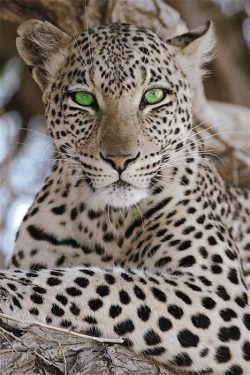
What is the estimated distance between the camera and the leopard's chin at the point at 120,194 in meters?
6.05

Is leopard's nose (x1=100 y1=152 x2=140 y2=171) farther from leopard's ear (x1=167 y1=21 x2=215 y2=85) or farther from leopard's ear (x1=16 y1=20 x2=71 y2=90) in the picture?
leopard's ear (x1=167 y1=21 x2=215 y2=85)

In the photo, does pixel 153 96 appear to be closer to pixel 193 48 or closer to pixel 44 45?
pixel 193 48

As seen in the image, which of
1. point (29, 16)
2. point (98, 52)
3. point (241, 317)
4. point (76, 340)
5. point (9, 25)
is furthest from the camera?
Answer: point (9, 25)

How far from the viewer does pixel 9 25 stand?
39.6 feet

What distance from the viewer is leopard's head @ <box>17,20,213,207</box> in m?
6.07

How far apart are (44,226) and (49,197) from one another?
26cm

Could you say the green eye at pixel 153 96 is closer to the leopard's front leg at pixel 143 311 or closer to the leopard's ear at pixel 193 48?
the leopard's ear at pixel 193 48

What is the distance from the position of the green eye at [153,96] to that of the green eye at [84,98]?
1.15 ft

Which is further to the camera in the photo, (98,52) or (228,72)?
(228,72)

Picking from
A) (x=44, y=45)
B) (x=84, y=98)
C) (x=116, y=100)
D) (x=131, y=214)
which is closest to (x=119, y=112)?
(x=116, y=100)

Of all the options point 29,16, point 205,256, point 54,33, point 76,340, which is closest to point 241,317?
point 205,256

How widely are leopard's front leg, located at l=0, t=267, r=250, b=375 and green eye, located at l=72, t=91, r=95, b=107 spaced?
1226 mm

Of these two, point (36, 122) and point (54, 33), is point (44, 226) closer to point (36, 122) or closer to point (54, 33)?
point (54, 33)

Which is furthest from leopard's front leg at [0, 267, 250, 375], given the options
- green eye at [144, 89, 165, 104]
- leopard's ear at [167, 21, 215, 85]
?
leopard's ear at [167, 21, 215, 85]
